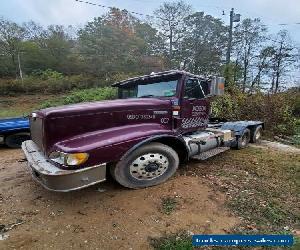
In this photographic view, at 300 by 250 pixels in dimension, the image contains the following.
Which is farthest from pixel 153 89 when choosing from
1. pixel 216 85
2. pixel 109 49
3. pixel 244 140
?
pixel 109 49

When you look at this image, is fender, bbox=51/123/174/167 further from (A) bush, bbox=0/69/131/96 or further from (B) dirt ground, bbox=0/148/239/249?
(A) bush, bbox=0/69/131/96

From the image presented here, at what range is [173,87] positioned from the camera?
19.2ft

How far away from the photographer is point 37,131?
4.93 metres

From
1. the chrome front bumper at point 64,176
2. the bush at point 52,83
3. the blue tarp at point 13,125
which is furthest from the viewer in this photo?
the bush at point 52,83

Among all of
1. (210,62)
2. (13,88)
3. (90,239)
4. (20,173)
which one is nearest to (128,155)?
(90,239)

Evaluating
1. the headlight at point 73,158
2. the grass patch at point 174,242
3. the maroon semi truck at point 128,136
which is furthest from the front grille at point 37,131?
the grass patch at point 174,242

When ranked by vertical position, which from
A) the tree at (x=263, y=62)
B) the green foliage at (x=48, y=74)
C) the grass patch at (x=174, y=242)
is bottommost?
the grass patch at (x=174, y=242)

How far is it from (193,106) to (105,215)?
301 centimetres

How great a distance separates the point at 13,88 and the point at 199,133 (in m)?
20.4

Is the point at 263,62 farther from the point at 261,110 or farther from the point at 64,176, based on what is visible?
the point at 64,176

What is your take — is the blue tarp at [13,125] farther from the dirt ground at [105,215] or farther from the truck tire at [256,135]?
the truck tire at [256,135]

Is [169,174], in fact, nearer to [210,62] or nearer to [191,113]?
[191,113]

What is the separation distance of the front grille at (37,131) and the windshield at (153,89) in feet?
6.99

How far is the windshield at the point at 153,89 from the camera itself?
5.86 metres
